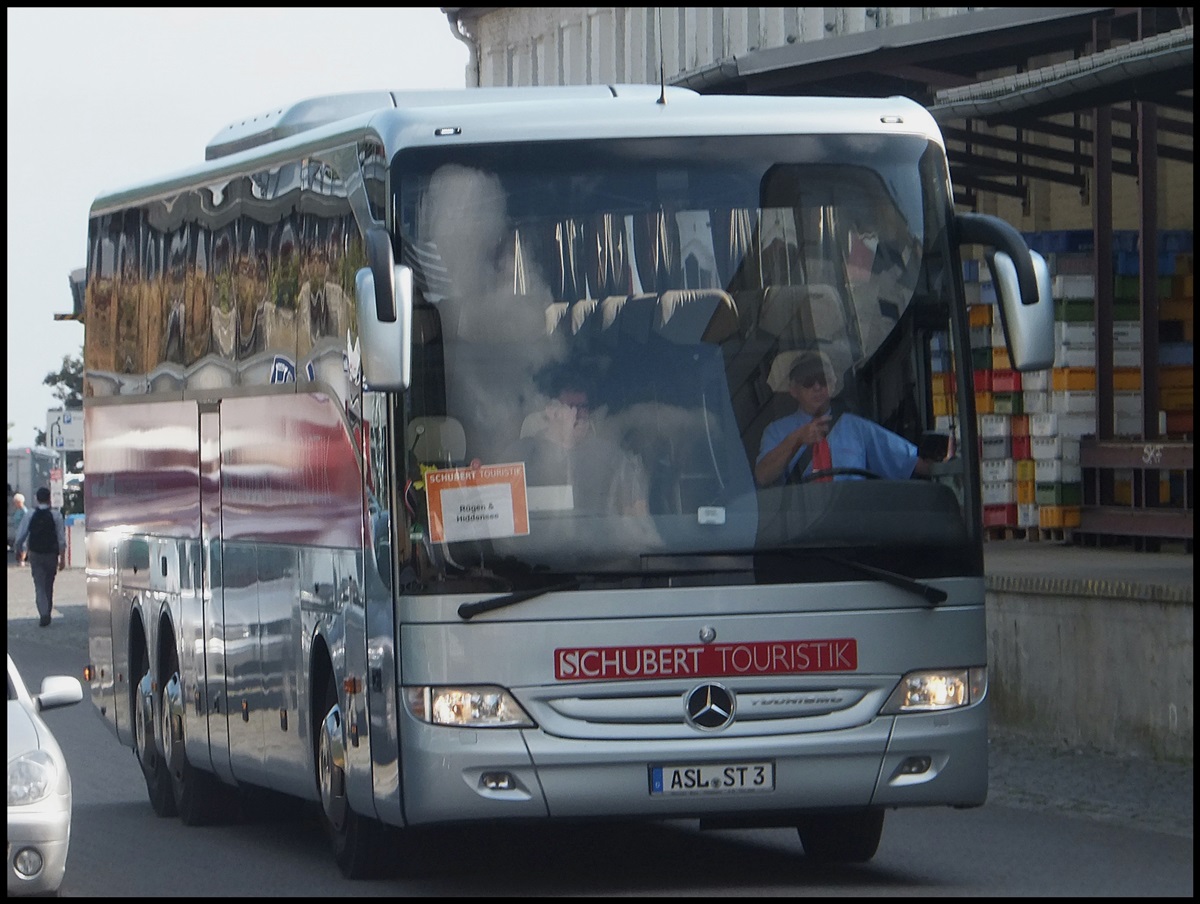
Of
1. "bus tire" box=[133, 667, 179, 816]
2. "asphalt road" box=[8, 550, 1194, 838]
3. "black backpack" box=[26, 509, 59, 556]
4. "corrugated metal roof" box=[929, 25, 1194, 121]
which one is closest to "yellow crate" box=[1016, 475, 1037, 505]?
"corrugated metal roof" box=[929, 25, 1194, 121]

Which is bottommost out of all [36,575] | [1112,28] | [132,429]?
[36,575]

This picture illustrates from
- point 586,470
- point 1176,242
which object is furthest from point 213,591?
point 1176,242

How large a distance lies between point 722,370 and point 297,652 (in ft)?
9.13

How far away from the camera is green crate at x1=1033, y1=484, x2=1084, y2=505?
23.4 meters

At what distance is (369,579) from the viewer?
11.0 metres

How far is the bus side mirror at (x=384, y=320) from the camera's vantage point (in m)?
10.4

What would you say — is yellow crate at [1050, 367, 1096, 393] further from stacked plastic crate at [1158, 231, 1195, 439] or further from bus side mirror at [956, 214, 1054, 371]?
bus side mirror at [956, 214, 1054, 371]

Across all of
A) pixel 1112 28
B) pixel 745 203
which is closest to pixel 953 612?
pixel 745 203

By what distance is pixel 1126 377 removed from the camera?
77.2 feet

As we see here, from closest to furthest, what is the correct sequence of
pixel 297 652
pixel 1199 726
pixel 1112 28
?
pixel 297 652, pixel 1199 726, pixel 1112 28

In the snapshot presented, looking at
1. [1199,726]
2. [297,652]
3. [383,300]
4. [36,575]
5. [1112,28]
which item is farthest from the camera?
[36,575]

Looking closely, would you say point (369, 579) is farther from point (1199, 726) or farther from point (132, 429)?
point (1199, 726)

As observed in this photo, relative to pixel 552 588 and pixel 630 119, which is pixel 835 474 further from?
pixel 630 119

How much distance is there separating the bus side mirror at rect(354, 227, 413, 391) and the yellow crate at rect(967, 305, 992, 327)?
14.1 m
